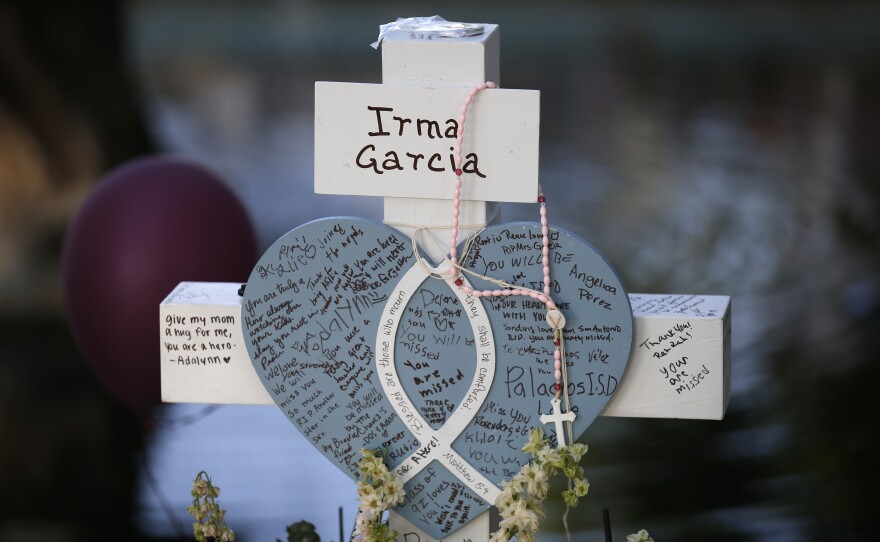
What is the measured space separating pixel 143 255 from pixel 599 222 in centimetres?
311

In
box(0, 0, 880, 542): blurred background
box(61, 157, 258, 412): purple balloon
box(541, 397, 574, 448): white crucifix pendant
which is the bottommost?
box(0, 0, 880, 542): blurred background

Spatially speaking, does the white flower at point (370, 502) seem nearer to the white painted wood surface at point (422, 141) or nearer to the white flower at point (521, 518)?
Answer: the white flower at point (521, 518)

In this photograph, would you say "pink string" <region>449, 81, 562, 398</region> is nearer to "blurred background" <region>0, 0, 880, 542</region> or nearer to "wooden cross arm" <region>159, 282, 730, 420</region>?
"wooden cross arm" <region>159, 282, 730, 420</region>

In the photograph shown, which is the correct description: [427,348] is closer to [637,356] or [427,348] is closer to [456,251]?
[456,251]

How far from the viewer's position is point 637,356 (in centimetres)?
121

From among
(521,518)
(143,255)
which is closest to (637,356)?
(521,518)

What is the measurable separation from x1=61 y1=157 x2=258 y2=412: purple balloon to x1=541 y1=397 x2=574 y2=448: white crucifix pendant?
145 centimetres

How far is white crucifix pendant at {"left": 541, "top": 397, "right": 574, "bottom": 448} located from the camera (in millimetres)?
1188

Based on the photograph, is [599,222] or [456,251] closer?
[456,251]

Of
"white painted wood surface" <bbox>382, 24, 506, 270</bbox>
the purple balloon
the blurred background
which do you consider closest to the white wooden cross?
"white painted wood surface" <bbox>382, 24, 506, 270</bbox>

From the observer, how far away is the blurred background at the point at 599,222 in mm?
3029

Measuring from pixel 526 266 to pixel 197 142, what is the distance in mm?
6097

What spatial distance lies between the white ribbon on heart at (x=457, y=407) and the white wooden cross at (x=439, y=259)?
0.14 feet

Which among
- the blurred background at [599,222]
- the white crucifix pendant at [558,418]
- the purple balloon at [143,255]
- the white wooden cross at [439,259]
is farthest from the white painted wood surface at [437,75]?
the blurred background at [599,222]
